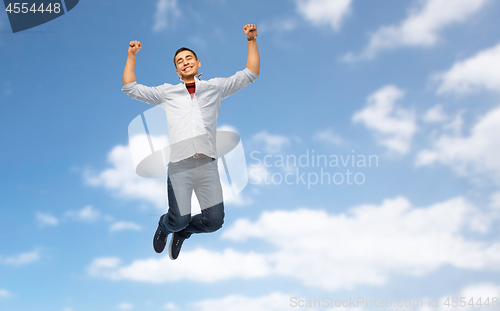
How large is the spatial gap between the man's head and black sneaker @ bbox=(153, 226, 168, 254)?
2560 mm

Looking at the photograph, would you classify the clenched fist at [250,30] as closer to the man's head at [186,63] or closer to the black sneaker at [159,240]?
the man's head at [186,63]

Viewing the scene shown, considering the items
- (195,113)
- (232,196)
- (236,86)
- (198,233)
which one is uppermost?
(236,86)

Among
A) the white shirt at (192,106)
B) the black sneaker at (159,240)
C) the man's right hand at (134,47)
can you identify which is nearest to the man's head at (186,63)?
the white shirt at (192,106)

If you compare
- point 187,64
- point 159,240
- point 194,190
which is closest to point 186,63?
point 187,64

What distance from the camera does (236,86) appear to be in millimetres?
6617

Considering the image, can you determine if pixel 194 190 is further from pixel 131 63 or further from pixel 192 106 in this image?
pixel 131 63

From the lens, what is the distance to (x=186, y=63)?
6.44 metres

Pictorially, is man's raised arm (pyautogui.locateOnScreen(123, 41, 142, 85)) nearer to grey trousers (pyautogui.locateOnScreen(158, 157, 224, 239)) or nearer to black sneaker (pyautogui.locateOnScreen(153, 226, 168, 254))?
grey trousers (pyautogui.locateOnScreen(158, 157, 224, 239))

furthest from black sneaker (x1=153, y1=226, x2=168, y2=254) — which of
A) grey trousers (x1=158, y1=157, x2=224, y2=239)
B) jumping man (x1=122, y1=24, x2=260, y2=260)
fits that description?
grey trousers (x1=158, y1=157, x2=224, y2=239)

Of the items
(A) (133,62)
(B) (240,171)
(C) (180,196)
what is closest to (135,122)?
(A) (133,62)

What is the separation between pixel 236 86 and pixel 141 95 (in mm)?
1428

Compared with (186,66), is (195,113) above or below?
below

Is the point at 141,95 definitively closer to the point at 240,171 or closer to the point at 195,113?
the point at 195,113

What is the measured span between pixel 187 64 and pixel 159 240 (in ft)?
9.42
